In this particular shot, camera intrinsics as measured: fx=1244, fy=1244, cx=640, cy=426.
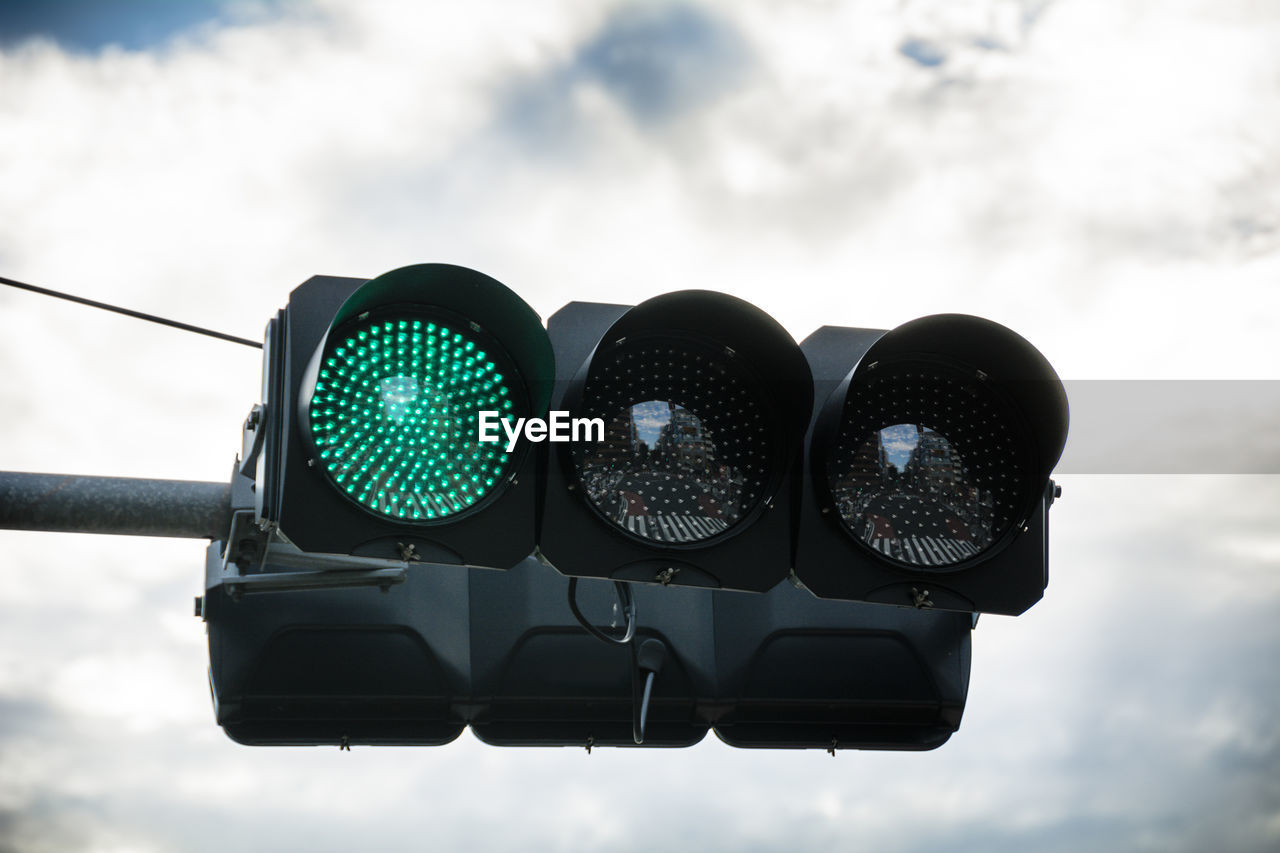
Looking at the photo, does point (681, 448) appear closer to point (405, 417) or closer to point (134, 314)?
point (405, 417)

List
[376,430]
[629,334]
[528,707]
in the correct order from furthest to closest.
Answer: [528,707], [629,334], [376,430]

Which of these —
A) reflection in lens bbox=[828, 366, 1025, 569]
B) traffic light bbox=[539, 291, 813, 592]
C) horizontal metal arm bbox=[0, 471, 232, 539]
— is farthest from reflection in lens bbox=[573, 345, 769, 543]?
horizontal metal arm bbox=[0, 471, 232, 539]

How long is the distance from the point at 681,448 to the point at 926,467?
0.36 m

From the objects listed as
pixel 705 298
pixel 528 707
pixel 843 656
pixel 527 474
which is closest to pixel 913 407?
pixel 705 298

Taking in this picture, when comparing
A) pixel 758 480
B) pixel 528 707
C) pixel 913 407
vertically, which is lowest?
pixel 528 707

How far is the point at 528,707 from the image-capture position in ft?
7.57

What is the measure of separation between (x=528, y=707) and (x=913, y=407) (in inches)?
37.2

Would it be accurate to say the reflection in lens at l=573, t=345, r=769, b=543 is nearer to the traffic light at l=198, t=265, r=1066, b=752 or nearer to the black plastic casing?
the traffic light at l=198, t=265, r=1066, b=752

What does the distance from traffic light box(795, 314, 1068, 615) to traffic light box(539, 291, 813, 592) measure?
2.3 inches

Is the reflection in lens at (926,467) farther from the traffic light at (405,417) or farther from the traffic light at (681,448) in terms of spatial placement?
the traffic light at (405,417)

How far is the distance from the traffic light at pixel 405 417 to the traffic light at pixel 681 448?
0.22 ft

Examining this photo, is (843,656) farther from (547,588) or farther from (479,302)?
(479,302)

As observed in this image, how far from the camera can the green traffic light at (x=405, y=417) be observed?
1.62 metres

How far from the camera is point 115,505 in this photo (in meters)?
1.87
